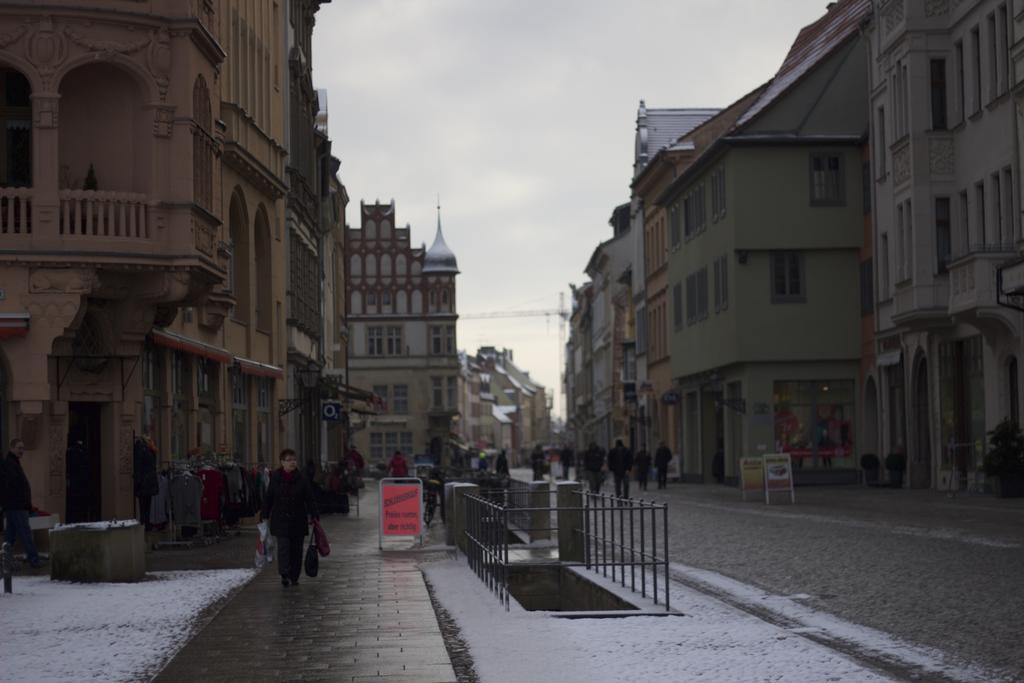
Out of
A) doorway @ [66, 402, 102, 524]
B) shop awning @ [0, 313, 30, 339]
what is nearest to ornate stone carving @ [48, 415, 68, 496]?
doorway @ [66, 402, 102, 524]

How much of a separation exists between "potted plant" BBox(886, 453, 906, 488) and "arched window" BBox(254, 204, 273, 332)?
18.3 meters

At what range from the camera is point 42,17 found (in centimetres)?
2450

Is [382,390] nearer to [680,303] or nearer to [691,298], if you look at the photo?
[680,303]

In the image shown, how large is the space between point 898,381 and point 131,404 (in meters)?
29.2

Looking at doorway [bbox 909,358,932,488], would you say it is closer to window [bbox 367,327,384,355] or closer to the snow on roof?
Answer: the snow on roof

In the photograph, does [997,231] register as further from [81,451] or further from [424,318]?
[424,318]

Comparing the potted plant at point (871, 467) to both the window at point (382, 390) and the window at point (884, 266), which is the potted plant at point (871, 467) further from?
the window at point (382, 390)

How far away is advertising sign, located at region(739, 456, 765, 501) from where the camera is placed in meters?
41.6

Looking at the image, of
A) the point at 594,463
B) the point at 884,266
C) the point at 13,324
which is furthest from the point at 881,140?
the point at 13,324

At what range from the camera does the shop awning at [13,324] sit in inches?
949

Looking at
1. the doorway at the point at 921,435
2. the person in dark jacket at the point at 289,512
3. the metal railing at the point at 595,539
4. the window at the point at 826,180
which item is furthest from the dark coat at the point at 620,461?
the person in dark jacket at the point at 289,512

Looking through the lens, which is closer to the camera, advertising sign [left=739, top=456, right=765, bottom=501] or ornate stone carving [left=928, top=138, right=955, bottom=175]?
advertising sign [left=739, top=456, right=765, bottom=501]

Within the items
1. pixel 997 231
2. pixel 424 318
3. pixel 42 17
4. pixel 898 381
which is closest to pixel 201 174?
pixel 42 17

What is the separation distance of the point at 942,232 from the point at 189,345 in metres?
21.5
